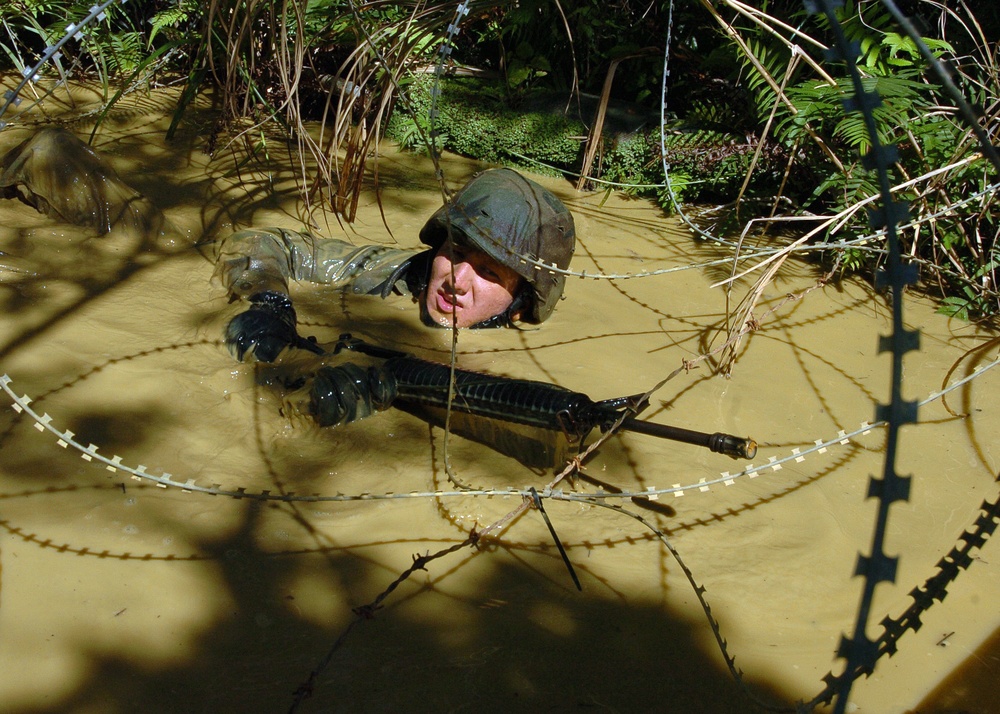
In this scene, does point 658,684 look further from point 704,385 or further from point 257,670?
point 704,385

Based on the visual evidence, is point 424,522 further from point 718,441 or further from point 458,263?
point 458,263

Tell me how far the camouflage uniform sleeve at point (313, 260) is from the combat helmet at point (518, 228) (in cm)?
35

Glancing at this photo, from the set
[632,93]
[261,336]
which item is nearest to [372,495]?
[261,336]

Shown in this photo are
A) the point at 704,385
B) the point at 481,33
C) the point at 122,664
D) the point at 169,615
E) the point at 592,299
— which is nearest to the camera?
the point at 122,664

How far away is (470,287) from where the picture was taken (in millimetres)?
4383

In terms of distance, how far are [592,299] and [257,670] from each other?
3.09 metres

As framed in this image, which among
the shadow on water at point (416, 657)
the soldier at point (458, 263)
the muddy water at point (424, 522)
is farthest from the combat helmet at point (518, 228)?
the shadow on water at point (416, 657)

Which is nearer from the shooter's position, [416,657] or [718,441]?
[416,657]

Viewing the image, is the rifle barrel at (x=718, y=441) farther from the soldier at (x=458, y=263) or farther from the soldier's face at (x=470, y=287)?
the soldier's face at (x=470, y=287)

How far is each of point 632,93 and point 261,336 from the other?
456 cm

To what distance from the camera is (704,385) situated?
13.4 feet

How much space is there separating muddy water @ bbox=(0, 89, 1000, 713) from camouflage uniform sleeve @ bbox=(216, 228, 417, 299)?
0.46 feet

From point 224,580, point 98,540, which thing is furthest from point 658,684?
point 98,540

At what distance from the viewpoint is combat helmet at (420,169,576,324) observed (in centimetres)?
418
